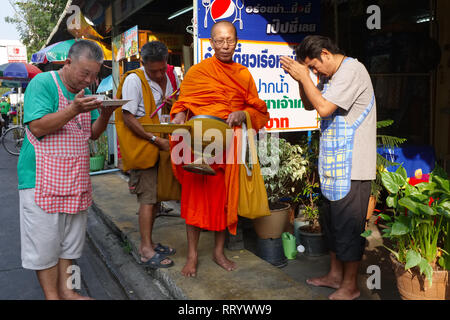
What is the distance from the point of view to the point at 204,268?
3312mm

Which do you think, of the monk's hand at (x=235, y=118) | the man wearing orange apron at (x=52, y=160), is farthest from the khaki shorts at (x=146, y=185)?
the monk's hand at (x=235, y=118)

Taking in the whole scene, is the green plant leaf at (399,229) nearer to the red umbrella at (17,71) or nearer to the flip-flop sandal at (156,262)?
the flip-flop sandal at (156,262)

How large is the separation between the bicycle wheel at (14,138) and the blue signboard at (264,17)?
10747mm

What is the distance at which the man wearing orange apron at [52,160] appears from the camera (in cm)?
245

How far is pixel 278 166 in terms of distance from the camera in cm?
390

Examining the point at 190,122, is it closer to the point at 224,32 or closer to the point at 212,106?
the point at 212,106

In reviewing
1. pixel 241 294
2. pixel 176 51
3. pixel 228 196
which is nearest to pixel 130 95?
pixel 228 196

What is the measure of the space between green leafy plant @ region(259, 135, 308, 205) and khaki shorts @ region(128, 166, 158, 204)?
3.44 feet

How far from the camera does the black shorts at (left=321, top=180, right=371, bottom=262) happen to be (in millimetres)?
2756

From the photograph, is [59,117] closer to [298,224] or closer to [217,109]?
[217,109]

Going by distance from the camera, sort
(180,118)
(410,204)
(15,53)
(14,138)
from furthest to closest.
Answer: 1. (15,53)
2. (14,138)
3. (180,118)
4. (410,204)

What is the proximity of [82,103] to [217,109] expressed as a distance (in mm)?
1007

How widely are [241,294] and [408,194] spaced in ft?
4.30

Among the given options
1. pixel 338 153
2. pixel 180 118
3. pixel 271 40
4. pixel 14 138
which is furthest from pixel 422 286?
pixel 14 138
